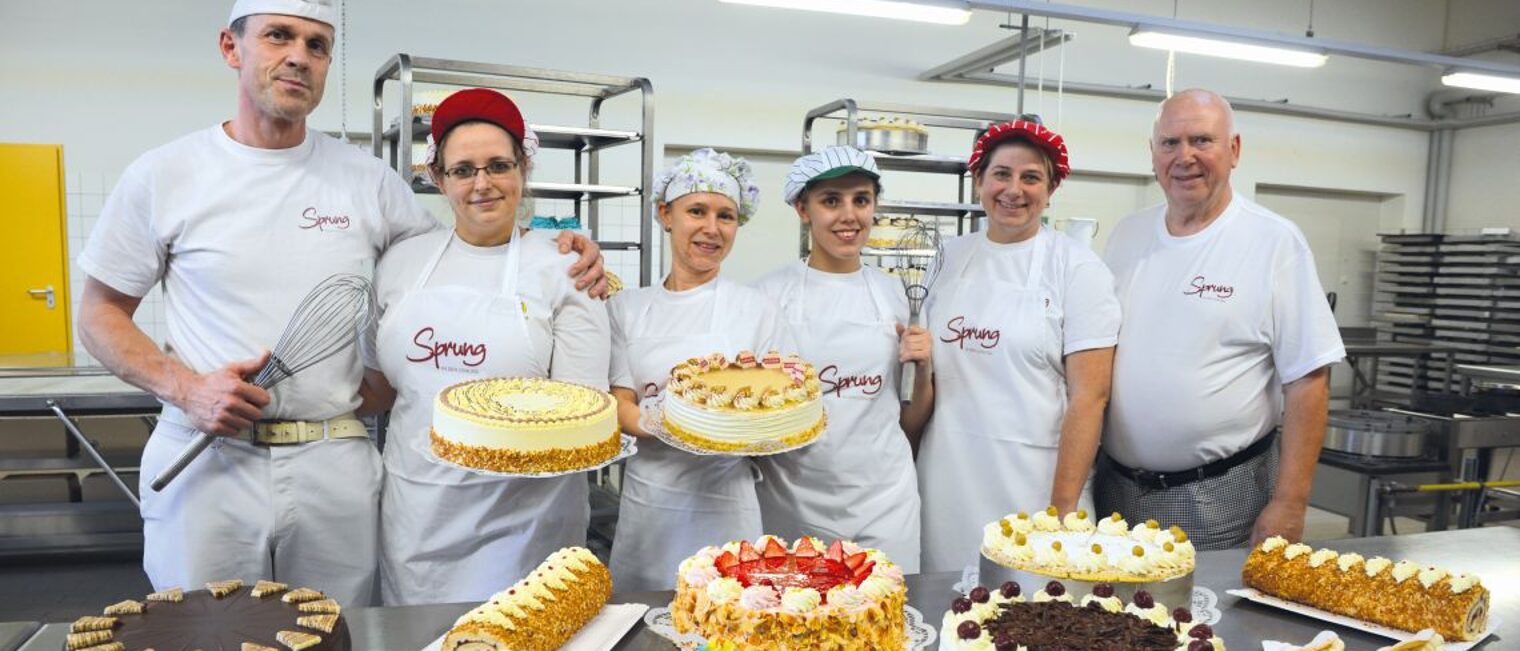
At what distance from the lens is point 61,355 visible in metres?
Result: 4.94

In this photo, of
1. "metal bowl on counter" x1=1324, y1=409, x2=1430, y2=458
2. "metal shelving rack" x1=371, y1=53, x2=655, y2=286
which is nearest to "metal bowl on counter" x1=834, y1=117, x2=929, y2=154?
"metal shelving rack" x1=371, y1=53, x2=655, y2=286

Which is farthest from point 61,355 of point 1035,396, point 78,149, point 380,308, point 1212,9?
point 1212,9

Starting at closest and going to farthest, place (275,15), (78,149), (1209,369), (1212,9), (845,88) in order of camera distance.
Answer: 1. (275,15)
2. (1209,369)
3. (78,149)
4. (845,88)
5. (1212,9)

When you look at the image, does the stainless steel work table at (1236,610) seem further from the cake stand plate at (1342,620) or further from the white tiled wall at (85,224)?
the white tiled wall at (85,224)

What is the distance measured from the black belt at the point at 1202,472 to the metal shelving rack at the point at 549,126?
115 inches

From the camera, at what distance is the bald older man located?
244cm

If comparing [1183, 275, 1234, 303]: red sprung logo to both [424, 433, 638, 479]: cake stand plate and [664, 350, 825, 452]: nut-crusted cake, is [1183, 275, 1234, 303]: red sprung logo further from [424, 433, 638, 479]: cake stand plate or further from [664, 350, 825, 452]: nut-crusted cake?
[424, 433, 638, 479]: cake stand plate

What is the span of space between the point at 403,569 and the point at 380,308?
1.97 ft

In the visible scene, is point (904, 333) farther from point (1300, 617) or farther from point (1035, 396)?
point (1300, 617)

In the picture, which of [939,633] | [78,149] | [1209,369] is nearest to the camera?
[939,633]

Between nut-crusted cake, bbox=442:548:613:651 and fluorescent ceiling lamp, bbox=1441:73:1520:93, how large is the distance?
6.92 m

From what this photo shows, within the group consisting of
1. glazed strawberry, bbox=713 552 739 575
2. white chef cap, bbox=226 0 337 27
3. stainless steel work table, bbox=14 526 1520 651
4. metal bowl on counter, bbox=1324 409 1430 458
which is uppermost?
white chef cap, bbox=226 0 337 27

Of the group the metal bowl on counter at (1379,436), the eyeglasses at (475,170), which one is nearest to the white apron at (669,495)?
the eyeglasses at (475,170)

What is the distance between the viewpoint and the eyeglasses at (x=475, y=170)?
6.92 ft
